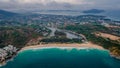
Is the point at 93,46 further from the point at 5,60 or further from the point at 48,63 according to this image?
the point at 5,60

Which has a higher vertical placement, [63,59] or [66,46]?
[63,59]

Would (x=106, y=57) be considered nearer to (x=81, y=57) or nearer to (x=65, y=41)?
(x=81, y=57)

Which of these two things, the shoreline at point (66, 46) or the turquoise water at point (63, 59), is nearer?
the turquoise water at point (63, 59)

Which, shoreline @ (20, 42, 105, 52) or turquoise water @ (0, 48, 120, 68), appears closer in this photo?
turquoise water @ (0, 48, 120, 68)

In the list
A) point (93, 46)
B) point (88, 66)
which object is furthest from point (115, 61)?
point (93, 46)

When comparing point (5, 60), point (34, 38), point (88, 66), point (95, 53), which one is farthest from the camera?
point (34, 38)

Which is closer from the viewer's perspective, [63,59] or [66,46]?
[63,59]

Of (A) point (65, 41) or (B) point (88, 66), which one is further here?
(A) point (65, 41)

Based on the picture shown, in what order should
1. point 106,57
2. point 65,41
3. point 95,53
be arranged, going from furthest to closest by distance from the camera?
point 65,41 < point 95,53 < point 106,57
